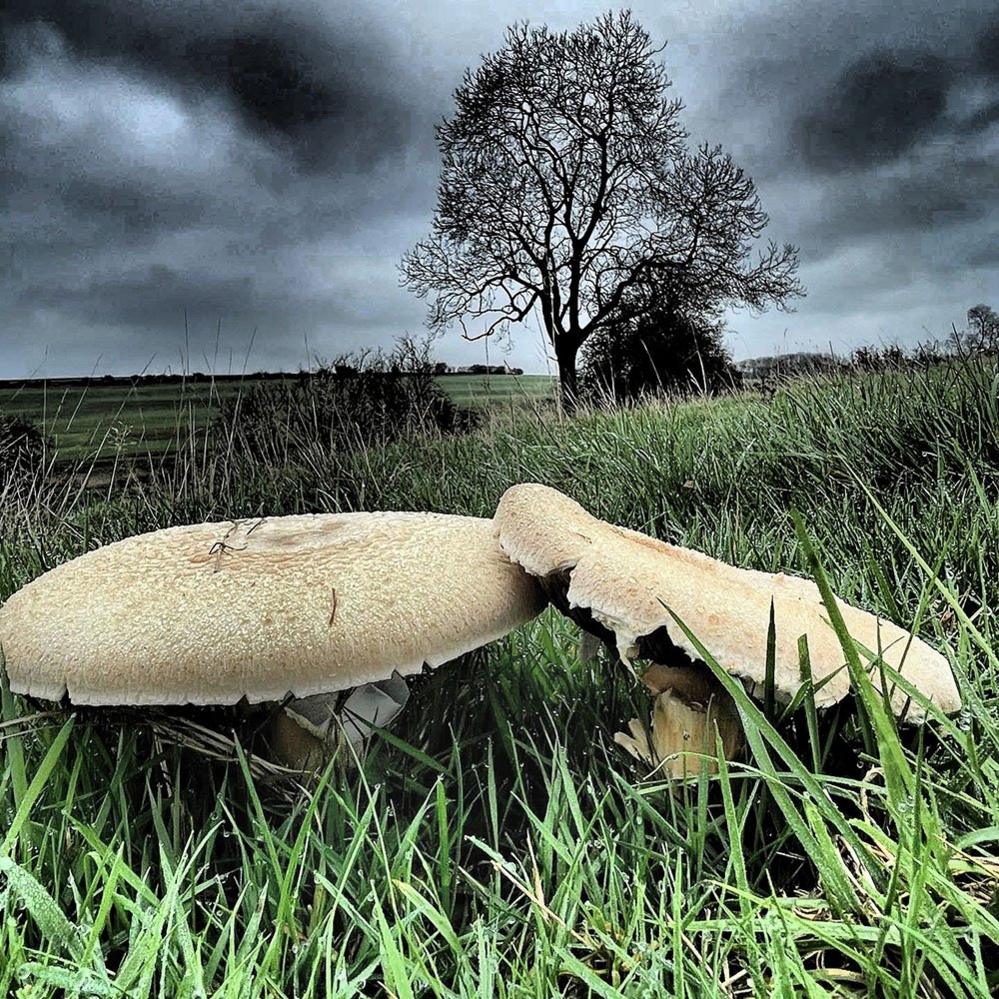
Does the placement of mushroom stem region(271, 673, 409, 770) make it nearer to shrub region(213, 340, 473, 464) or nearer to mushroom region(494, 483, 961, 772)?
mushroom region(494, 483, 961, 772)

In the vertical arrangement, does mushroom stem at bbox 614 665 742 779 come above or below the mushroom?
below

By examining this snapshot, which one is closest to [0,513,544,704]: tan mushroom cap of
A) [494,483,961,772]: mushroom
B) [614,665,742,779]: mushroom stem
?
[494,483,961,772]: mushroom

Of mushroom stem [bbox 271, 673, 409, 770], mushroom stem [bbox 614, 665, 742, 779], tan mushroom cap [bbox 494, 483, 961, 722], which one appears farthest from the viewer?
mushroom stem [bbox 271, 673, 409, 770]

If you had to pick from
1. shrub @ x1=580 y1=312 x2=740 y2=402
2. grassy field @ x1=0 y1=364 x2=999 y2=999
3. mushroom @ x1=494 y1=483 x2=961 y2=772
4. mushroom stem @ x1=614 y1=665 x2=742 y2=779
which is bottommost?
grassy field @ x1=0 y1=364 x2=999 y2=999

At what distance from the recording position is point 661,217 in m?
16.8

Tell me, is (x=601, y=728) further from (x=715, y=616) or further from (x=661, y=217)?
(x=661, y=217)

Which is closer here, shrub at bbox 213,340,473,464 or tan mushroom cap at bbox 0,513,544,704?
tan mushroom cap at bbox 0,513,544,704

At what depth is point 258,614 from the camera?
1391 millimetres

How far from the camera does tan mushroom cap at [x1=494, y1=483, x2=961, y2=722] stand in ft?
4.39

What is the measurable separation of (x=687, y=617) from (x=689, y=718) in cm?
37

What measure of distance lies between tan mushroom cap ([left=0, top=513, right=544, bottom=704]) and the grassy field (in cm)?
21

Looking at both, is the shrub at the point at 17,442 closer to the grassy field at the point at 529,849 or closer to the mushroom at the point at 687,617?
the grassy field at the point at 529,849

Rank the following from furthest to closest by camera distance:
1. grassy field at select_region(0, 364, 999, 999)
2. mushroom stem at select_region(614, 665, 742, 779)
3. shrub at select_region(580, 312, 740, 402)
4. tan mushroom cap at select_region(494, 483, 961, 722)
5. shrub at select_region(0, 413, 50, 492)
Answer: shrub at select_region(580, 312, 740, 402) < shrub at select_region(0, 413, 50, 492) < mushroom stem at select_region(614, 665, 742, 779) < tan mushroom cap at select_region(494, 483, 961, 722) < grassy field at select_region(0, 364, 999, 999)

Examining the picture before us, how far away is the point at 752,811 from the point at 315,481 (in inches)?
186
